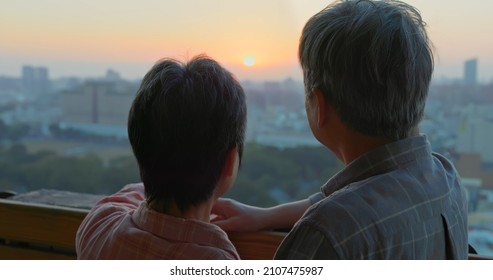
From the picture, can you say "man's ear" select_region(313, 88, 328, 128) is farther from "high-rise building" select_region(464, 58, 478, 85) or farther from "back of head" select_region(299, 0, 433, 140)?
"high-rise building" select_region(464, 58, 478, 85)

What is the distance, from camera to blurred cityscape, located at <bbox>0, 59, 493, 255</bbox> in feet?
4.68

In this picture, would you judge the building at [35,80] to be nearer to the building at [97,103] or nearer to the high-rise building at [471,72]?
the building at [97,103]

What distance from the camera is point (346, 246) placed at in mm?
791

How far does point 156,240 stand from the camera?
98 centimetres

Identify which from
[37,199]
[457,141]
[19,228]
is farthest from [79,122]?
[457,141]

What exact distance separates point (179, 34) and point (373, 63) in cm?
95

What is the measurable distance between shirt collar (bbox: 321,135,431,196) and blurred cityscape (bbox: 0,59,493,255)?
0.94 ft

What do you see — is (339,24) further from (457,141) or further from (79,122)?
(79,122)

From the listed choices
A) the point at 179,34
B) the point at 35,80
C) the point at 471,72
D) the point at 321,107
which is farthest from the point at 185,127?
the point at 35,80

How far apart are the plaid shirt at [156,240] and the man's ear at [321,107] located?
27 centimetres

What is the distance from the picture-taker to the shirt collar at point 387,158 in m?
0.88

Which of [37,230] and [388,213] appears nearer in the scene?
[388,213]

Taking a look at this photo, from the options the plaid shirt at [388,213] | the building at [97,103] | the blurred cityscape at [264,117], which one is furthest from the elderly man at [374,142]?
the building at [97,103]

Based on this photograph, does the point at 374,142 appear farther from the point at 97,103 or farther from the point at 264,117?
the point at 97,103
